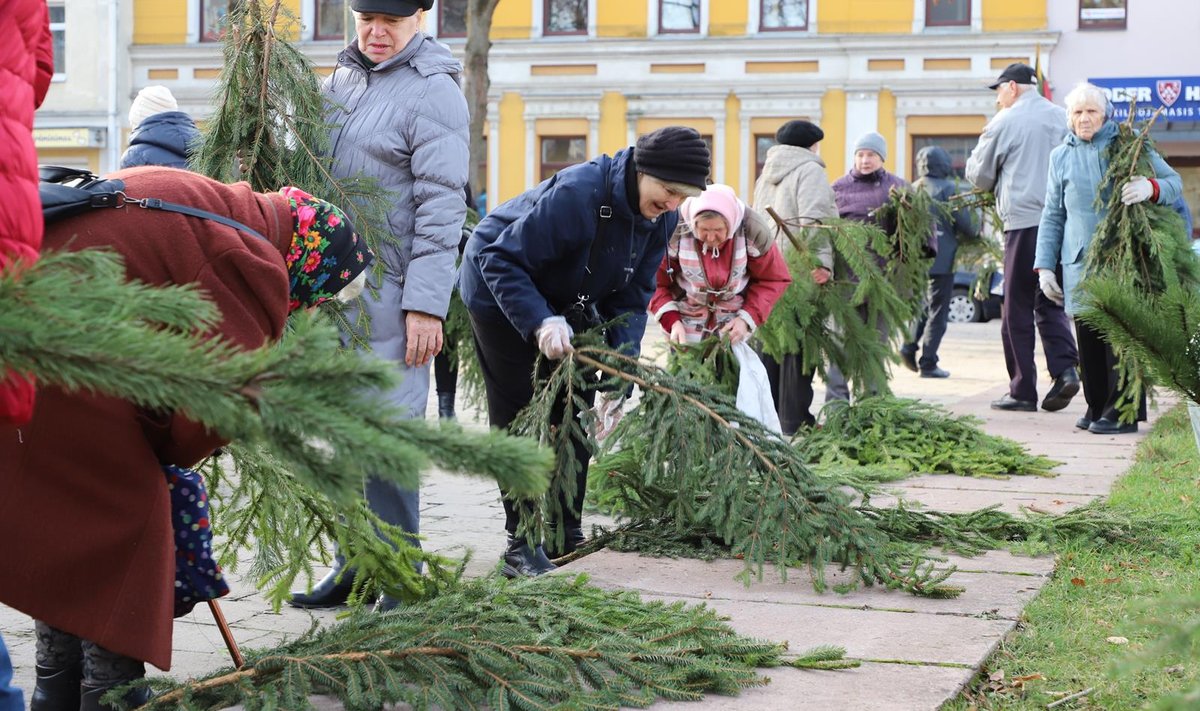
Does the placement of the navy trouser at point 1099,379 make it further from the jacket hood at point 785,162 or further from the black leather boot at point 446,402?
the black leather boot at point 446,402

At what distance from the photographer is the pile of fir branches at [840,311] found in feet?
28.4

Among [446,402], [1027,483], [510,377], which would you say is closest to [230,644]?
[510,377]

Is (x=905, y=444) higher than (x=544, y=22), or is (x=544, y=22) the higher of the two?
(x=544, y=22)

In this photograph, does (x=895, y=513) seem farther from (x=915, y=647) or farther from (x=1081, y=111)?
(x=1081, y=111)

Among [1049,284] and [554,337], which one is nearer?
[554,337]

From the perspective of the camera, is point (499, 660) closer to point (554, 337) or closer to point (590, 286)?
point (554, 337)

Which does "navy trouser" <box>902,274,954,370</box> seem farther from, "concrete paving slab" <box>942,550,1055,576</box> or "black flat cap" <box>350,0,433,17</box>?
"black flat cap" <box>350,0,433,17</box>

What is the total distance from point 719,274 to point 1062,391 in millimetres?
4107

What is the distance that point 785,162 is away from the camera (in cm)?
995

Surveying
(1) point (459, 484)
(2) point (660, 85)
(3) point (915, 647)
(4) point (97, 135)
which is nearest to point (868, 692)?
(3) point (915, 647)

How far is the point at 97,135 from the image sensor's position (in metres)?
33.0

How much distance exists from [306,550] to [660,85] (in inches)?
1096

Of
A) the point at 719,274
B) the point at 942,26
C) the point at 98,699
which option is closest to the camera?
the point at 98,699

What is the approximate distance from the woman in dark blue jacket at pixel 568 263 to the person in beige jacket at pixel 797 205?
3434 millimetres
